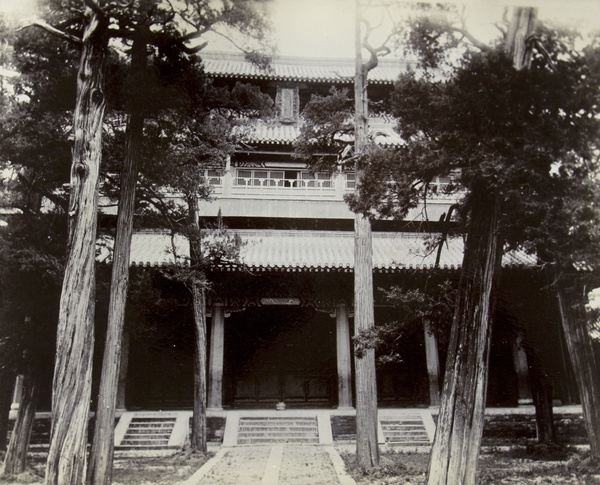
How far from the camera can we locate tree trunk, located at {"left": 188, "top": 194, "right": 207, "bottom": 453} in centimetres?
838

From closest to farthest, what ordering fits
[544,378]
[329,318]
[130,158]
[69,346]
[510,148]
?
[510,148] → [69,346] → [130,158] → [544,378] → [329,318]

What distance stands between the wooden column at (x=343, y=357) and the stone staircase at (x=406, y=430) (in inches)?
35.0

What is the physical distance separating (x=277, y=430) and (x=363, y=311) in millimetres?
4126

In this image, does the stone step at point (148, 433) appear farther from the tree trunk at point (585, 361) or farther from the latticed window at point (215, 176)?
the tree trunk at point (585, 361)

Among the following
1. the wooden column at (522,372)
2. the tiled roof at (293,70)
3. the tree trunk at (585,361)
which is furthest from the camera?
the tiled roof at (293,70)

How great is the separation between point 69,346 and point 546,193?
5591mm

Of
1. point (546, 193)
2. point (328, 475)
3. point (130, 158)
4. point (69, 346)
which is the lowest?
point (328, 475)

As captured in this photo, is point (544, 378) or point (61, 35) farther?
point (544, 378)

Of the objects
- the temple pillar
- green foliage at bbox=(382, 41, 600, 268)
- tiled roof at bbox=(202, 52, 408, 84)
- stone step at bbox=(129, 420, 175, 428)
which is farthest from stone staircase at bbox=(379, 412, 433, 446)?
tiled roof at bbox=(202, 52, 408, 84)

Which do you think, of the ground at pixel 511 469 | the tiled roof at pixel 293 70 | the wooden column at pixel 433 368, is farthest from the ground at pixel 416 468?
the tiled roof at pixel 293 70

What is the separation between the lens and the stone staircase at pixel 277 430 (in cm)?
996

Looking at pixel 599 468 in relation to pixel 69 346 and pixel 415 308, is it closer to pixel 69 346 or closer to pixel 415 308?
pixel 415 308

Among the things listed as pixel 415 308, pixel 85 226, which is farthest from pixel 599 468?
pixel 85 226

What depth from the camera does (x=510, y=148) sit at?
15.9 ft
